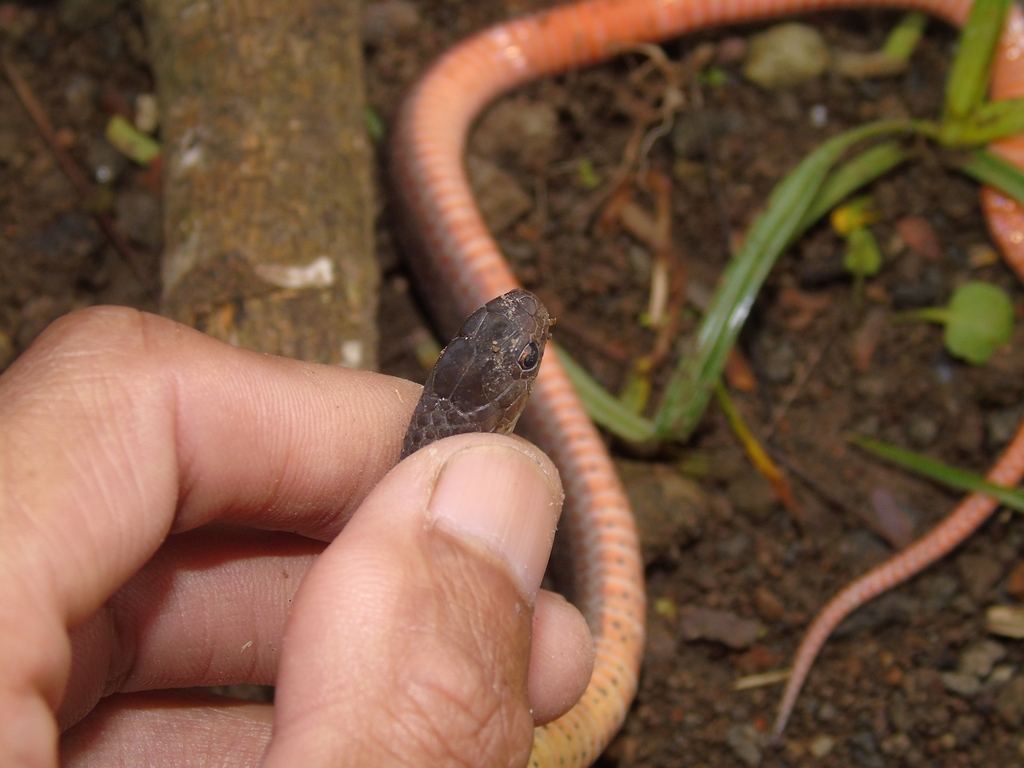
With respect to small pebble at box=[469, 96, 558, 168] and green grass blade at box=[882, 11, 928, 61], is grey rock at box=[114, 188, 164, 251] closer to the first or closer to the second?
small pebble at box=[469, 96, 558, 168]

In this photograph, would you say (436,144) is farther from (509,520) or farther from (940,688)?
(940,688)

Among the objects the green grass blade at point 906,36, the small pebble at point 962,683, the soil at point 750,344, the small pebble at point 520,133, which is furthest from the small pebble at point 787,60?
the small pebble at point 962,683

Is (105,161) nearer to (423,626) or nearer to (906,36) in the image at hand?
(423,626)

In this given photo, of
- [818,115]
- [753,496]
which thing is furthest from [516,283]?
[818,115]

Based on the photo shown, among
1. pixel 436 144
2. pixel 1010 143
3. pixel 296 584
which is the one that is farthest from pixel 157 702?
pixel 1010 143

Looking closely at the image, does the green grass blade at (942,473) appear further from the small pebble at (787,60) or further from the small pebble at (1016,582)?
the small pebble at (787,60)

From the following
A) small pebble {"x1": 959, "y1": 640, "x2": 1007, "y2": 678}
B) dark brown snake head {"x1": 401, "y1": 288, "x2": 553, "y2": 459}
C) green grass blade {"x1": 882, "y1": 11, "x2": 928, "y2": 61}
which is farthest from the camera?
green grass blade {"x1": 882, "y1": 11, "x2": 928, "y2": 61}

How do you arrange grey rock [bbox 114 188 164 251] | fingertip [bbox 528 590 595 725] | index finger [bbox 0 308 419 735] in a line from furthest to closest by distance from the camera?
grey rock [bbox 114 188 164 251] < fingertip [bbox 528 590 595 725] < index finger [bbox 0 308 419 735]

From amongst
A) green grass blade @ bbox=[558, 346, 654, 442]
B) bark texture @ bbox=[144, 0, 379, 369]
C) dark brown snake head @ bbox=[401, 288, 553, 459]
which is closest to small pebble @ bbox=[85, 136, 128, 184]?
bark texture @ bbox=[144, 0, 379, 369]
